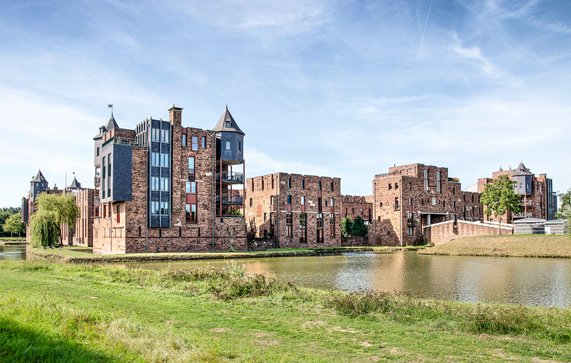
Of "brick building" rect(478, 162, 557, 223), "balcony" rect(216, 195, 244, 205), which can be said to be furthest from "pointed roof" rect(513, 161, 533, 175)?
"balcony" rect(216, 195, 244, 205)

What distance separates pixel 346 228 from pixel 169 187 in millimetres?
37447

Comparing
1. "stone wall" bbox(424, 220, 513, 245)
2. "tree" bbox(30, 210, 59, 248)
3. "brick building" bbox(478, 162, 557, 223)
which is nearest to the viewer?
"tree" bbox(30, 210, 59, 248)

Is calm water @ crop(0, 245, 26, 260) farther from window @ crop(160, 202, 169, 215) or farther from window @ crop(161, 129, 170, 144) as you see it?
window @ crop(161, 129, 170, 144)

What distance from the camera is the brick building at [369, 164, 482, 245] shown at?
84.4m

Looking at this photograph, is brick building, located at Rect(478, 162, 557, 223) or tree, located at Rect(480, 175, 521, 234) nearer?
tree, located at Rect(480, 175, 521, 234)

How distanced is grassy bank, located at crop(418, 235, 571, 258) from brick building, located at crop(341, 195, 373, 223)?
34.1 m

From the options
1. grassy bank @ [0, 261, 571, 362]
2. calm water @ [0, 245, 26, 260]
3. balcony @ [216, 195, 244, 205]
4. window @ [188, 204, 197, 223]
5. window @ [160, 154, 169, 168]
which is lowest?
calm water @ [0, 245, 26, 260]

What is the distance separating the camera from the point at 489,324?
14188 mm

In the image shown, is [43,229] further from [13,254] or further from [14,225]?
[14,225]

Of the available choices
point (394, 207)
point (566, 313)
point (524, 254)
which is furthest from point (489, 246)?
point (566, 313)

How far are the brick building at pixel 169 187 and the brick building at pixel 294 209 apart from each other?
32.2 feet

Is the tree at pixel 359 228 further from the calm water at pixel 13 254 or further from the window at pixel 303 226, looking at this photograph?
the calm water at pixel 13 254

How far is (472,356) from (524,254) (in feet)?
155

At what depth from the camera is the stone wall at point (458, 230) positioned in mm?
72312
